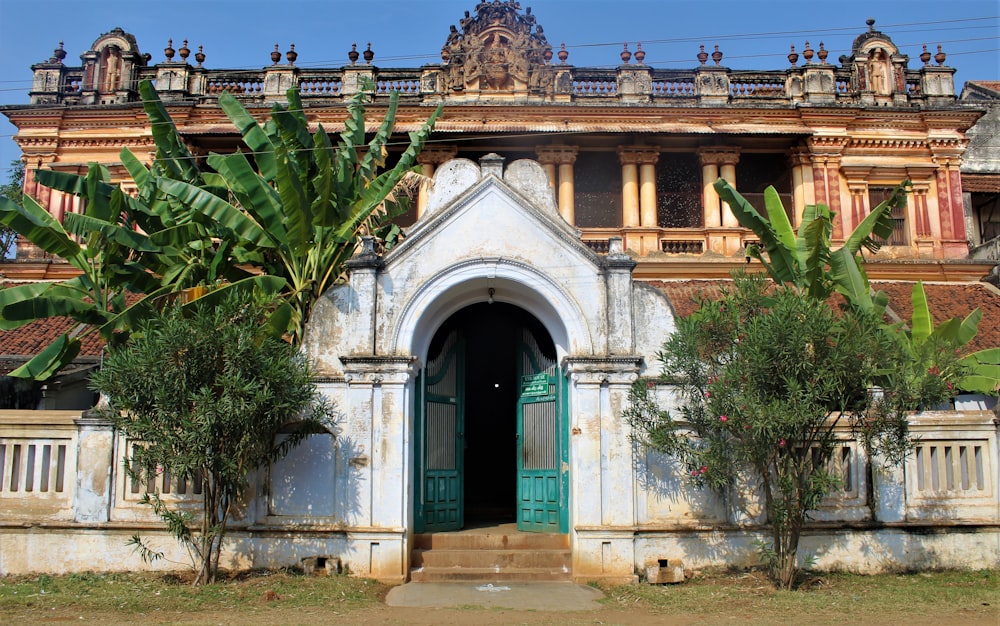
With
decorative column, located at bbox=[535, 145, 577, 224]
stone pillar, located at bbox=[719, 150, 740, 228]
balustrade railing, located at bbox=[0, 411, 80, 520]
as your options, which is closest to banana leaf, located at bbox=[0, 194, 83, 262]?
balustrade railing, located at bbox=[0, 411, 80, 520]

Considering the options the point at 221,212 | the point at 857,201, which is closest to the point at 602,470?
the point at 221,212

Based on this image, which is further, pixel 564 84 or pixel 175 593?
pixel 564 84

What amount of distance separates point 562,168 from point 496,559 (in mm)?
11755

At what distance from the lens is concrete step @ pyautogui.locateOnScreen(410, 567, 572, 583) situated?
1022 centimetres

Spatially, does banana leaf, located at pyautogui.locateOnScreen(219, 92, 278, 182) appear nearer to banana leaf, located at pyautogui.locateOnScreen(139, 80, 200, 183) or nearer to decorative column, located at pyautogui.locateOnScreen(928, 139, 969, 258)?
banana leaf, located at pyautogui.locateOnScreen(139, 80, 200, 183)

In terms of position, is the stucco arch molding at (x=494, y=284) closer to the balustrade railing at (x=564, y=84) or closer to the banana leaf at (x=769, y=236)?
the banana leaf at (x=769, y=236)

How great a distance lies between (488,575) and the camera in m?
10.3

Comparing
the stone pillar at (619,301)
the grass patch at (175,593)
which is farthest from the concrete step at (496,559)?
the stone pillar at (619,301)

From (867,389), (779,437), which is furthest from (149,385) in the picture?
(867,389)

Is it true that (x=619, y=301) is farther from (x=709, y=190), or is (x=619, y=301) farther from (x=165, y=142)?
(x=709, y=190)

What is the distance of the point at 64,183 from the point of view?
445 inches

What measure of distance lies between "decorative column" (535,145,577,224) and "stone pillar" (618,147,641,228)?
1260mm

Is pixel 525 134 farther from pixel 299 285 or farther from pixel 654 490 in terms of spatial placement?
pixel 654 490

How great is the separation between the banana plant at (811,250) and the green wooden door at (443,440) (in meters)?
4.90
